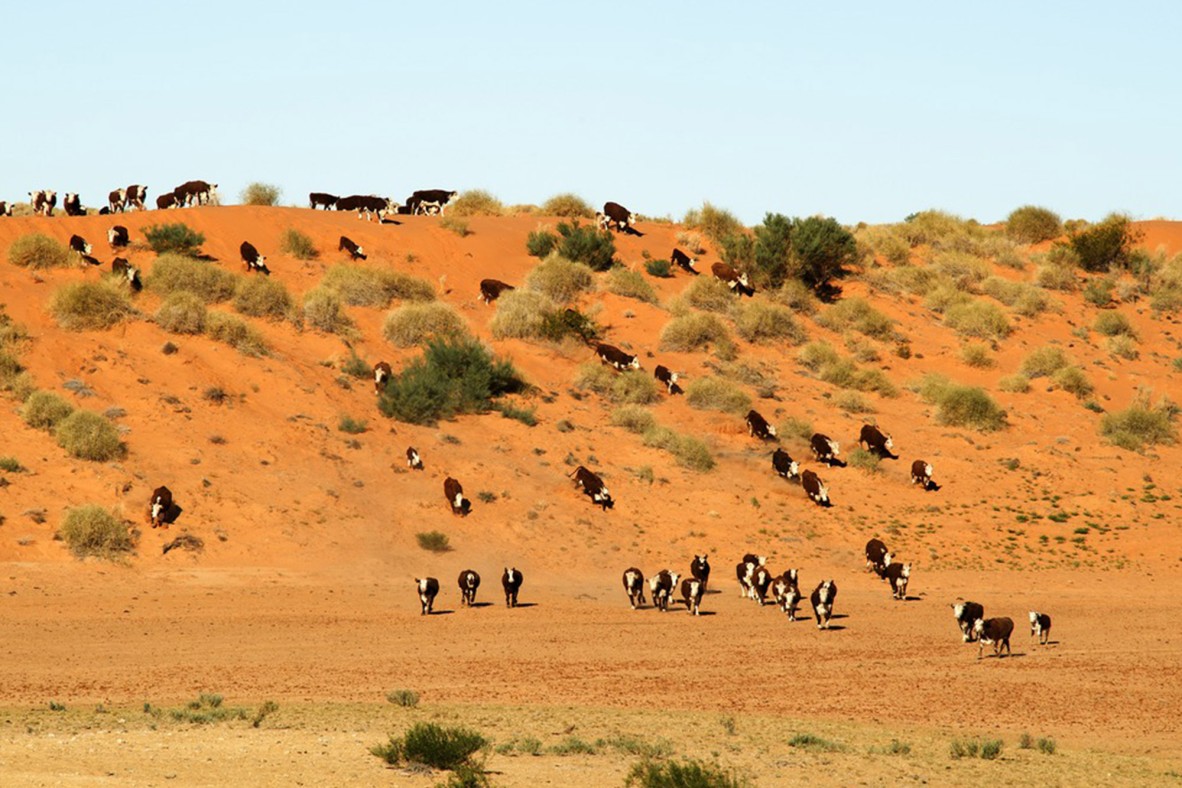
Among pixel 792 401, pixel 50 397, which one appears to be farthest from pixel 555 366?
pixel 50 397

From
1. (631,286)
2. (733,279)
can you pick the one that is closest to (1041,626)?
(631,286)

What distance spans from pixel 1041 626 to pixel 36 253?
103 ft

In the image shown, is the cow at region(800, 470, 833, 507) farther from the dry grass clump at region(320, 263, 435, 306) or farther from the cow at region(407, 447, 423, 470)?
the dry grass clump at region(320, 263, 435, 306)

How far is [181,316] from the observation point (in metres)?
42.6

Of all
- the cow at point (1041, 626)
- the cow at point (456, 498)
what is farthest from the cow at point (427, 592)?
the cow at point (1041, 626)

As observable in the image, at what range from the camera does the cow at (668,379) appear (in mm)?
46406

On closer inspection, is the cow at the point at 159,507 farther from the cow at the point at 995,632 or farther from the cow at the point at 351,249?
the cow at the point at 351,249

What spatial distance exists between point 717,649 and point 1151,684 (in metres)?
6.93

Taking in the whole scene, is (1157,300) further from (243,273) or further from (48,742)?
(48,742)

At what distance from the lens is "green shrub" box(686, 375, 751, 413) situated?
1784 inches

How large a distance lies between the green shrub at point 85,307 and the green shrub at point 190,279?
117 inches

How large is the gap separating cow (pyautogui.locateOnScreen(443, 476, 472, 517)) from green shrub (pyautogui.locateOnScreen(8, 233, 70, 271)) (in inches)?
624

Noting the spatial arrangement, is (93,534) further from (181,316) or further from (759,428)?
(759,428)

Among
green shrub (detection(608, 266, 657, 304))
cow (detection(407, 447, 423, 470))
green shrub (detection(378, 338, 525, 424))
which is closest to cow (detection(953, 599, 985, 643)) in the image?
cow (detection(407, 447, 423, 470))
